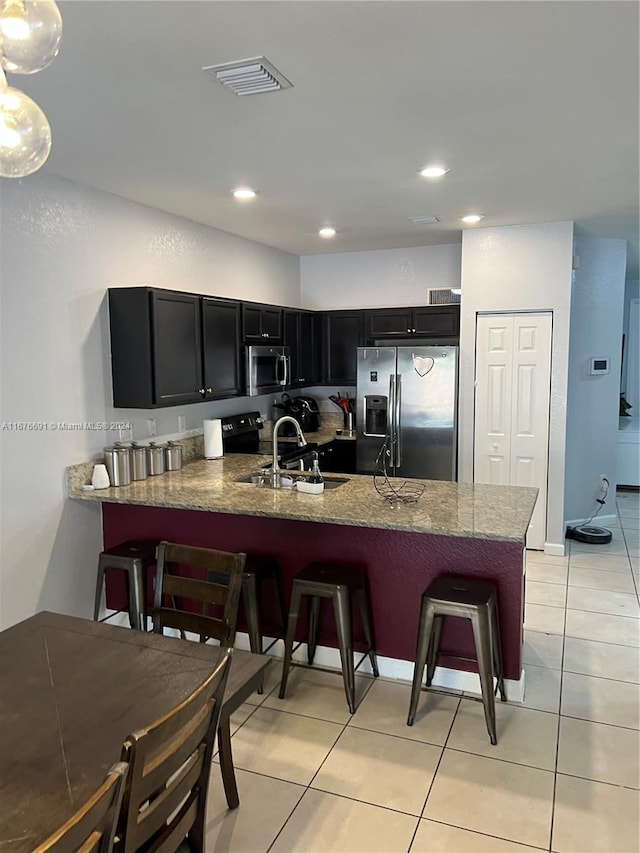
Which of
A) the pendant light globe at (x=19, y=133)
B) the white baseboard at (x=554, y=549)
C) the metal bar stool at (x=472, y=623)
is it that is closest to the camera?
the pendant light globe at (x=19, y=133)

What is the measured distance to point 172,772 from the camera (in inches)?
54.4

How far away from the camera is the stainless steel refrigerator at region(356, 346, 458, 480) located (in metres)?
5.20

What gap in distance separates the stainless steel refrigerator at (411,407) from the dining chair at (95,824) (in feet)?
13.9

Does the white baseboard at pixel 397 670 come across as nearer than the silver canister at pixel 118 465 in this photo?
Yes

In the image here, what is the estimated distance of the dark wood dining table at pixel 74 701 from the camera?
1.34 metres

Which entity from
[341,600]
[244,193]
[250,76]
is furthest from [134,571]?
[250,76]

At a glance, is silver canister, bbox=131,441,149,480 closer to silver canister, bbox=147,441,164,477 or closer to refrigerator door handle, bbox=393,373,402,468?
silver canister, bbox=147,441,164,477

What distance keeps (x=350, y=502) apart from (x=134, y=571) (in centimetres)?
122

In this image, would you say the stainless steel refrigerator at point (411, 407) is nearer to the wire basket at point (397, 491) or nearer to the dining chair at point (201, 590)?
the wire basket at point (397, 491)

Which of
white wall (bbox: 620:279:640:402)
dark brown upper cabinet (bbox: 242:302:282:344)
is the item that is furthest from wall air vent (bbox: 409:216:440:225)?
white wall (bbox: 620:279:640:402)

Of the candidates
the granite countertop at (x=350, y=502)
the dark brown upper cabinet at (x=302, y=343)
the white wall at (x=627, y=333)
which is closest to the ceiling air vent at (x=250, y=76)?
the granite countertop at (x=350, y=502)

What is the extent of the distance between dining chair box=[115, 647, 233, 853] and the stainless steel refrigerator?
12.5 ft

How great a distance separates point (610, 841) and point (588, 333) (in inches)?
180

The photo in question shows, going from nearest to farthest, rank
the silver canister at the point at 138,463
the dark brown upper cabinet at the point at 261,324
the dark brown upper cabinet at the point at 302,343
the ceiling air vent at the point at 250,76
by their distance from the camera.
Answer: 1. the ceiling air vent at the point at 250,76
2. the silver canister at the point at 138,463
3. the dark brown upper cabinet at the point at 261,324
4. the dark brown upper cabinet at the point at 302,343
